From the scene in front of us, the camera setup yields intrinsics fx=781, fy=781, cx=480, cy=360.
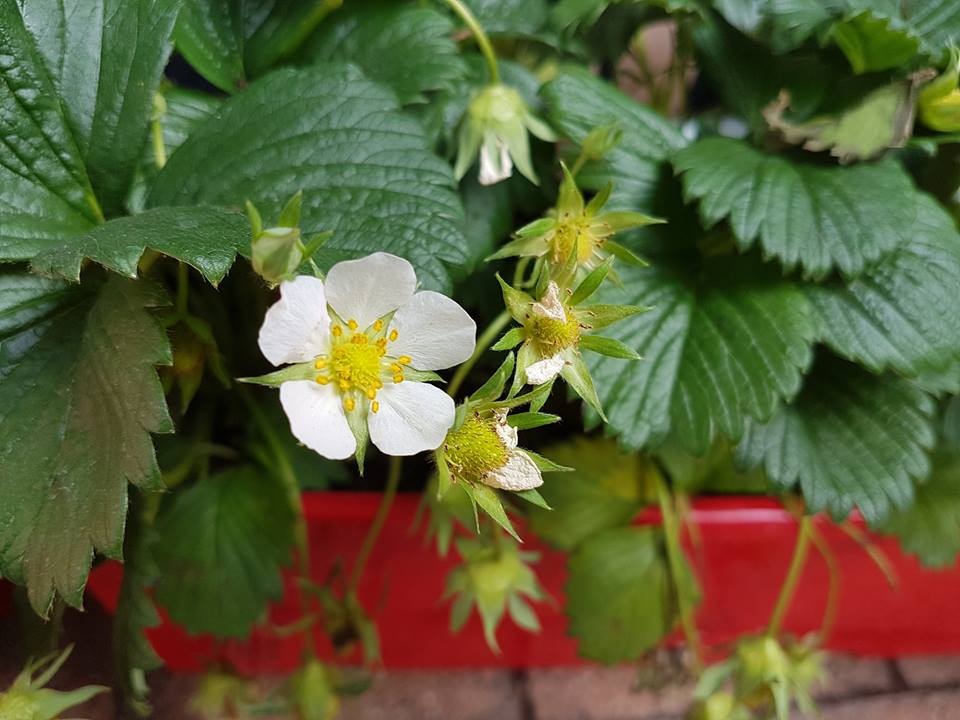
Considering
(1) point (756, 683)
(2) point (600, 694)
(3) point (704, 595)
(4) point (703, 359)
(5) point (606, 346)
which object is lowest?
(2) point (600, 694)

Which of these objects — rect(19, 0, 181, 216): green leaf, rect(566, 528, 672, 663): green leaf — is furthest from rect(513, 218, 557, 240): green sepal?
rect(566, 528, 672, 663): green leaf

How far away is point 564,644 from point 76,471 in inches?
22.7

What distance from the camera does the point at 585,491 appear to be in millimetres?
711

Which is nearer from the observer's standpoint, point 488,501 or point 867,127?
point 488,501

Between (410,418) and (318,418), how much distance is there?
0.14 feet

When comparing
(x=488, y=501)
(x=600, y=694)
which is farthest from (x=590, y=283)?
(x=600, y=694)

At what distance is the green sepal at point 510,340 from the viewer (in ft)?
1.22

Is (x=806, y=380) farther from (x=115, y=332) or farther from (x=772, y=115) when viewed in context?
(x=115, y=332)

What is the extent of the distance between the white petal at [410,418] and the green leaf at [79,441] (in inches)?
4.3

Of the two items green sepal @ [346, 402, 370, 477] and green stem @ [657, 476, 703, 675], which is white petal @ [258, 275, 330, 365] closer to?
green sepal @ [346, 402, 370, 477]

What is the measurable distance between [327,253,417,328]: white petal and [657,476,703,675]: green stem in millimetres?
392

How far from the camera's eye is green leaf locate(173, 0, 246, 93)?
58 centimetres

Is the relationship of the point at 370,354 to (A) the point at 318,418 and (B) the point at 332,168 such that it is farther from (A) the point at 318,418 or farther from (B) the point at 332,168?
(B) the point at 332,168

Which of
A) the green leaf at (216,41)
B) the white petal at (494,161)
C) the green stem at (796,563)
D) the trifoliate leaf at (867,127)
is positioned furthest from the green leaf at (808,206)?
the green leaf at (216,41)
